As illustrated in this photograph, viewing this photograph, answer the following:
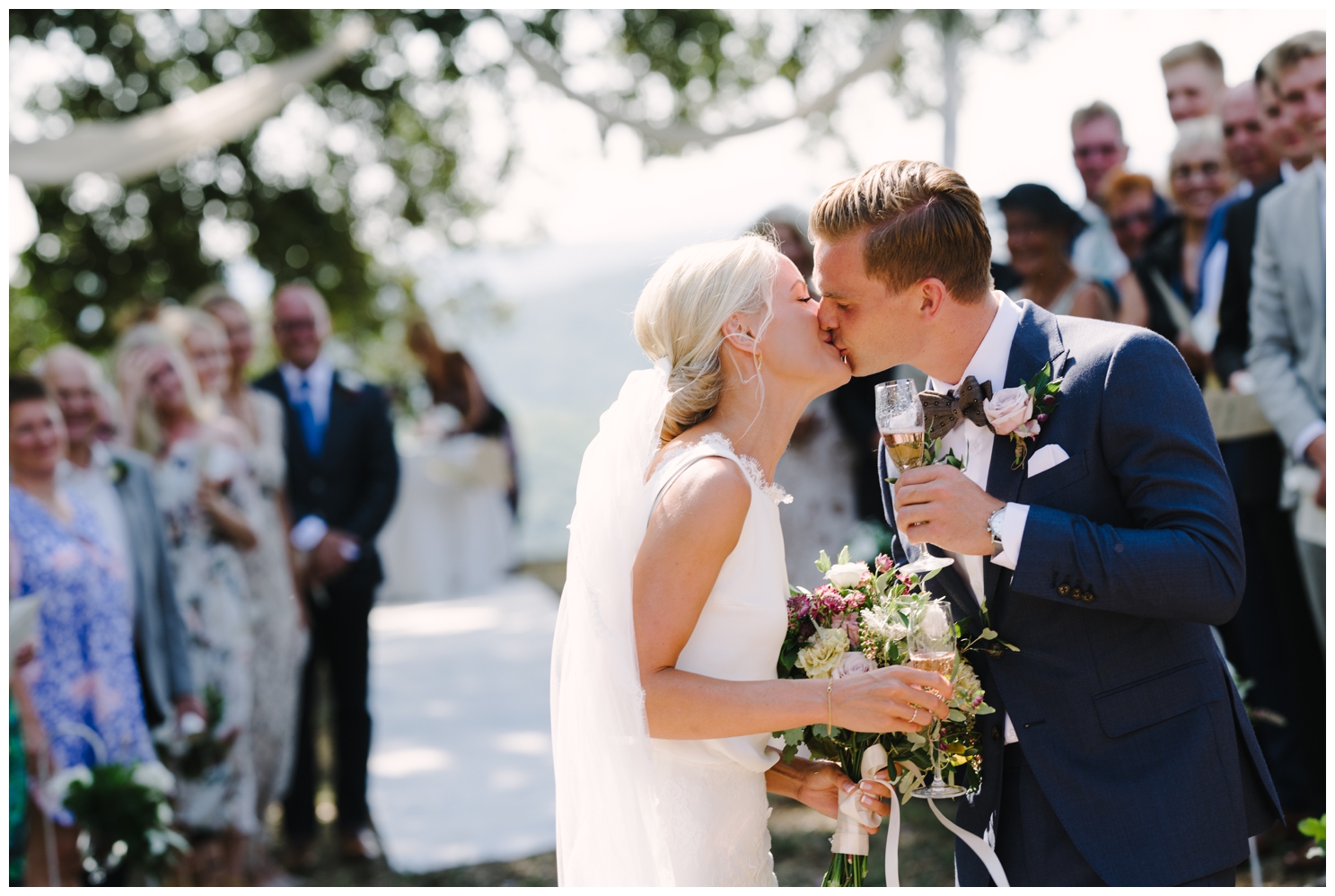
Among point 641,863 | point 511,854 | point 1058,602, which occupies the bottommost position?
point 511,854

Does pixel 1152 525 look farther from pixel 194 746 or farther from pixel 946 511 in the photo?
pixel 194 746

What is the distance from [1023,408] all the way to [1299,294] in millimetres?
2908

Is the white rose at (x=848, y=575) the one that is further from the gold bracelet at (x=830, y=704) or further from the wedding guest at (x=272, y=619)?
the wedding guest at (x=272, y=619)

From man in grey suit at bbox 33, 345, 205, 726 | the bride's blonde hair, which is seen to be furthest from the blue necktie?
the bride's blonde hair

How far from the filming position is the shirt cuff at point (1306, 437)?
4312mm

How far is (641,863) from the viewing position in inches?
98.5

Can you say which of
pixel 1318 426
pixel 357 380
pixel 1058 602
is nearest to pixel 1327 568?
pixel 1318 426

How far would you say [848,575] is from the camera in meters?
2.39

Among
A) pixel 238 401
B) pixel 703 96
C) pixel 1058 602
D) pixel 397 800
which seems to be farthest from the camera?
pixel 703 96

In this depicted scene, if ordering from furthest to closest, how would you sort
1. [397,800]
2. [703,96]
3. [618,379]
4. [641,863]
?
[618,379] → [703,96] → [397,800] → [641,863]

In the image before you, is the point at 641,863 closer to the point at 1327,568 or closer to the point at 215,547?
the point at 1327,568

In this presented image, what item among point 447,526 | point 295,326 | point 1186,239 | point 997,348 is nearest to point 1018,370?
point 997,348

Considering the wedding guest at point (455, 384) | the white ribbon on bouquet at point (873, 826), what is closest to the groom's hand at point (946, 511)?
the white ribbon on bouquet at point (873, 826)

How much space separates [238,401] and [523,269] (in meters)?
6.33
